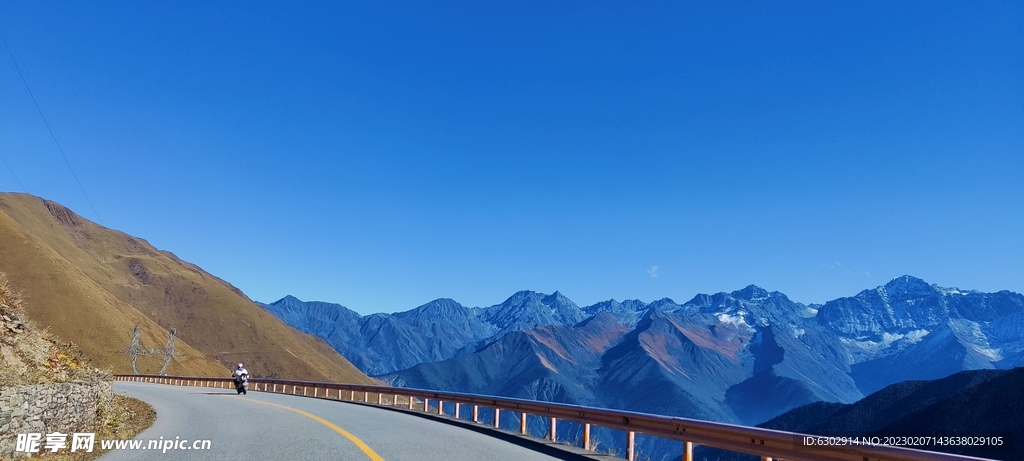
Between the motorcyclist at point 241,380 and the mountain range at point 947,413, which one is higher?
the motorcyclist at point 241,380

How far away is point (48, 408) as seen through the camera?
12312 millimetres

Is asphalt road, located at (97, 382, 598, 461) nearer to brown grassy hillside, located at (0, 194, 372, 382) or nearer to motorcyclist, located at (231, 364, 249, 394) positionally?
motorcyclist, located at (231, 364, 249, 394)

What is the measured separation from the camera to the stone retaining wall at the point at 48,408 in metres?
10.5

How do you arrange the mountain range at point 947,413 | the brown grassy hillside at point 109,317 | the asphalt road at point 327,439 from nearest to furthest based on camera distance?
the asphalt road at point 327,439 → the brown grassy hillside at point 109,317 → the mountain range at point 947,413

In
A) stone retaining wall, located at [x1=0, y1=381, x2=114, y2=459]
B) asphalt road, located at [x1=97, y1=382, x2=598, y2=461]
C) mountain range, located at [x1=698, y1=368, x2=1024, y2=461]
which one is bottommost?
mountain range, located at [x1=698, y1=368, x2=1024, y2=461]

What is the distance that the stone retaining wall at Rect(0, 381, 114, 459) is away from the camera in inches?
412

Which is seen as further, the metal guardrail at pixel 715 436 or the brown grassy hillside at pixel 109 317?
the brown grassy hillside at pixel 109 317

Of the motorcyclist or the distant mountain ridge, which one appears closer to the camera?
the motorcyclist

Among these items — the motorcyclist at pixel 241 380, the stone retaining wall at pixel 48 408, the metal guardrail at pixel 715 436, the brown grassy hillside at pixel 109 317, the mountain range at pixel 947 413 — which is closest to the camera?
the metal guardrail at pixel 715 436

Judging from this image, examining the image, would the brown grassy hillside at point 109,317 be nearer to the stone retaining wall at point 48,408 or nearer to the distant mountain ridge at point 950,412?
the stone retaining wall at point 48,408

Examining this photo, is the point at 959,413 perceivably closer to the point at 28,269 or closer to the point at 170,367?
the point at 170,367

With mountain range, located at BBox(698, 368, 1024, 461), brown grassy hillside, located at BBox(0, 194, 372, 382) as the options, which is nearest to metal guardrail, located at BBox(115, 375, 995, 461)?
mountain range, located at BBox(698, 368, 1024, 461)

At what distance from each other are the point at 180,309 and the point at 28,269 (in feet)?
301

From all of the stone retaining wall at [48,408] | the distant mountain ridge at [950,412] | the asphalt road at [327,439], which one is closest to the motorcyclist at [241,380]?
the asphalt road at [327,439]
